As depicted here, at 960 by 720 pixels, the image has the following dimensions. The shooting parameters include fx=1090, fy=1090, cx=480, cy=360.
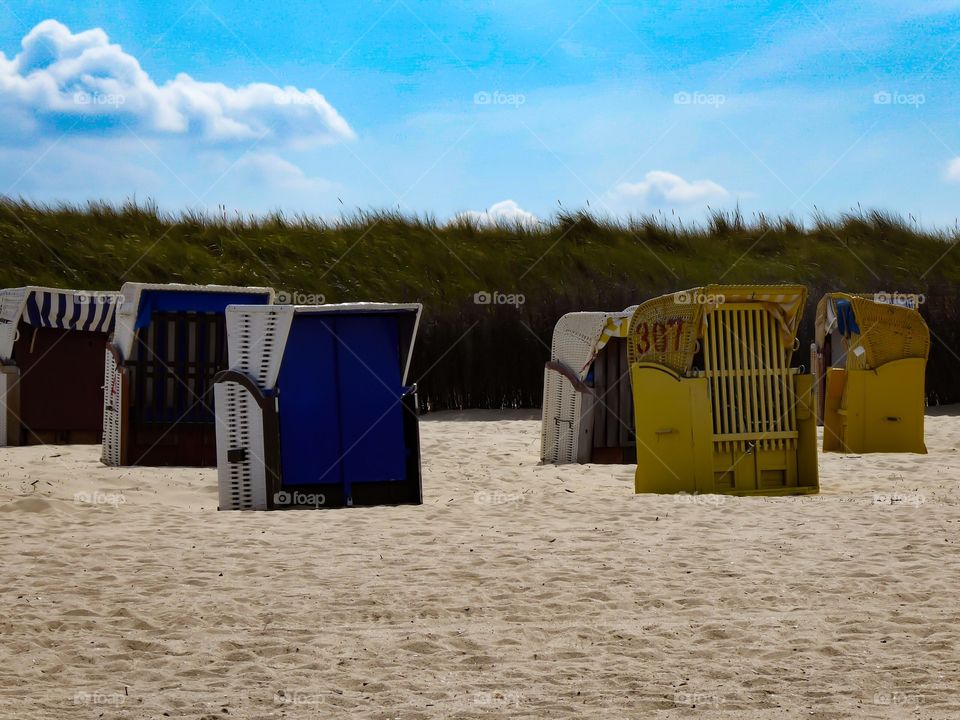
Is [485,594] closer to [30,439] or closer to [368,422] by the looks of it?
[368,422]

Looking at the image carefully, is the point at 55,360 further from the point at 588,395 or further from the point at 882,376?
the point at 882,376

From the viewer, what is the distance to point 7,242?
24.4m

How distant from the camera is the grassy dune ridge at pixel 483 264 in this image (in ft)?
62.2

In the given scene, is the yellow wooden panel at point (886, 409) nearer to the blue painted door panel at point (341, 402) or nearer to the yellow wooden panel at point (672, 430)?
the yellow wooden panel at point (672, 430)

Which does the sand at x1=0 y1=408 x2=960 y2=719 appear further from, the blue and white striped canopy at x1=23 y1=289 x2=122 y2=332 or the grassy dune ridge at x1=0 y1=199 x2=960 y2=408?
the grassy dune ridge at x1=0 y1=199 x2=960 y2=408

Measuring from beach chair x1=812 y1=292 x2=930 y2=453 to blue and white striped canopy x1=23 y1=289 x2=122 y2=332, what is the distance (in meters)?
8.15

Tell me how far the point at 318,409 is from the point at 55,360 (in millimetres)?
6014

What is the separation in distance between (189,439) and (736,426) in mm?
5298

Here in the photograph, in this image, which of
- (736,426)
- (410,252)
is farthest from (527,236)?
(736,426)

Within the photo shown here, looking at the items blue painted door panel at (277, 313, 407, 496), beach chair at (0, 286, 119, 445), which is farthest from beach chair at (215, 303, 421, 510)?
beach chair at (0, 286, 119, 445)

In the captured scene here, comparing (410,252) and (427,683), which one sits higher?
(410,252)

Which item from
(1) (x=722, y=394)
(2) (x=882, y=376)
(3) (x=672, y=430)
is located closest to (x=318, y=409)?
(3) (x=672, y=430)

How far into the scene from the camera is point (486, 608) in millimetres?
5039

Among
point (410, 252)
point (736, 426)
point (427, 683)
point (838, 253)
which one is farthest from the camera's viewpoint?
point (838, 253)
